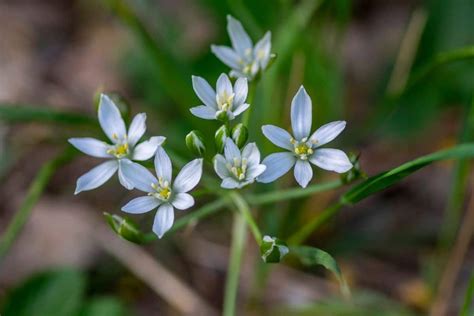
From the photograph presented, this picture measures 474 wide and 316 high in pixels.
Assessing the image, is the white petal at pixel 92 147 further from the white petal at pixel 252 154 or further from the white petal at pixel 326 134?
the white petal at pixel 326 134

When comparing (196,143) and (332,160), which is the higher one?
(332,160)

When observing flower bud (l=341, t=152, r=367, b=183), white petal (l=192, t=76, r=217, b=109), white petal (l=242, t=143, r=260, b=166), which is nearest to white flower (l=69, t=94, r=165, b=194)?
white petal (l=192, t=76, r=217, b=109)

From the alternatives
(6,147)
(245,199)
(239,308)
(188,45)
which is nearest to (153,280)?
(239,308)

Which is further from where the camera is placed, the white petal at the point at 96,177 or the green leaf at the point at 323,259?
the white petal at the point at 96,177

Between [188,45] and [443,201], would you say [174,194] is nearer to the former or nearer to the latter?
[443,201]

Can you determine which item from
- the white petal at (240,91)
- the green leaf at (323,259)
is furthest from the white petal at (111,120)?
the green leaf at (323,259)

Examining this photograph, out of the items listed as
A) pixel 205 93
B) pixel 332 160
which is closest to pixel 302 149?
pixel 332 160

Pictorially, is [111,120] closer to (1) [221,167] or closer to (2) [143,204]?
(2) [143,204]

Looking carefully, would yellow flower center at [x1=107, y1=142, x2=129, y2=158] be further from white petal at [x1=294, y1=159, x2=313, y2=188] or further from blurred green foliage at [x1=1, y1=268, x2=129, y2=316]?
blurred green foliage at [x1=1, y1=268, x2=129, y2=316]
